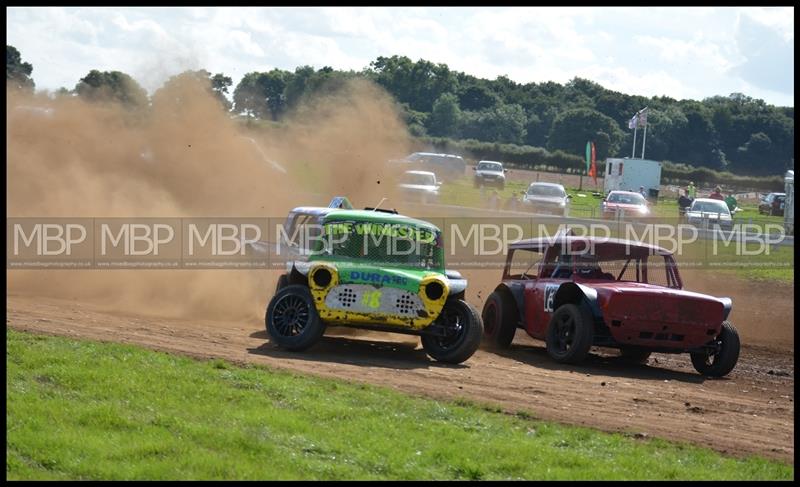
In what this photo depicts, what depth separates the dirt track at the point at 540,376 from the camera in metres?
9.98

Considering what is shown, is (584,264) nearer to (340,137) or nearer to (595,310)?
(595,310)

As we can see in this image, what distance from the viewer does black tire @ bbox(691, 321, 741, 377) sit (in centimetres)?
1380

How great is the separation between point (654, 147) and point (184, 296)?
229 ft

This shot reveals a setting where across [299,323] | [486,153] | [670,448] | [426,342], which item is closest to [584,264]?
[426,342]

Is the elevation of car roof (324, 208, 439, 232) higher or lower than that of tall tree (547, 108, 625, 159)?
lower

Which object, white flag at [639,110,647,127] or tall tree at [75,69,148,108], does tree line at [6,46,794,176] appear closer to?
white flag at [639,110,647,127]

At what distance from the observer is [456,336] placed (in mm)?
13109

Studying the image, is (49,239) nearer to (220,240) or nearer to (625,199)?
(220,240)

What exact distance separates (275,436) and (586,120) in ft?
248

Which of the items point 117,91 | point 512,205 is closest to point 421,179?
point 512,205

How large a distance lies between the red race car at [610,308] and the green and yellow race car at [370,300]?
1.44 m

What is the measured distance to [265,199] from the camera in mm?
25312

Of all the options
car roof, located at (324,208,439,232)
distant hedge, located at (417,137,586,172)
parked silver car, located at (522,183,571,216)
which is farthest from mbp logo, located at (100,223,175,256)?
distant hedge, located at (417,137,586,172)

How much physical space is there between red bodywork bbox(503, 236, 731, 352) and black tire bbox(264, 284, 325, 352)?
128 inches
